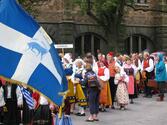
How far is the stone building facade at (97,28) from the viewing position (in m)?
29.4

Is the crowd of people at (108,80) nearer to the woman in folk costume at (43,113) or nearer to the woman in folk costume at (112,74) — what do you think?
the woman in folk costume at (112,74)

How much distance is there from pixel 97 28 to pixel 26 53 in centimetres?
2643

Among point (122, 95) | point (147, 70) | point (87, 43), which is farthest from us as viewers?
point (87, 43)

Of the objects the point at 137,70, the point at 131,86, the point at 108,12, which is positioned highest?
the point at 108,12

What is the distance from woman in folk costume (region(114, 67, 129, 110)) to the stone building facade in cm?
1075

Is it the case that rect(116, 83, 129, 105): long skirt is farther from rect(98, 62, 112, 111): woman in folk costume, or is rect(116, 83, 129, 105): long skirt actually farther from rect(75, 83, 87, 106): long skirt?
rect(75, 83, 87, 106): long skirt

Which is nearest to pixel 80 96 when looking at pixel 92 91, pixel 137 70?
pixel 92 91

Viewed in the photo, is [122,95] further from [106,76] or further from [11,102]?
[11,102]

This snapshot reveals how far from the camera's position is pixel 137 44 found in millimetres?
34406

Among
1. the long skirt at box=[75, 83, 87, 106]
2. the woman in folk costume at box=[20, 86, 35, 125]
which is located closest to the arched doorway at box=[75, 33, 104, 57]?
the long skirt at box=[75, 83, 87, 106]

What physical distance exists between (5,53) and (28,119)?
5814mm

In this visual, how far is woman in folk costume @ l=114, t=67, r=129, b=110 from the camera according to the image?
612 inches

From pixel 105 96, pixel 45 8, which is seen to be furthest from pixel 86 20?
pixel 105 96

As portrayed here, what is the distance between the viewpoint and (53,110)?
8.77 meters
